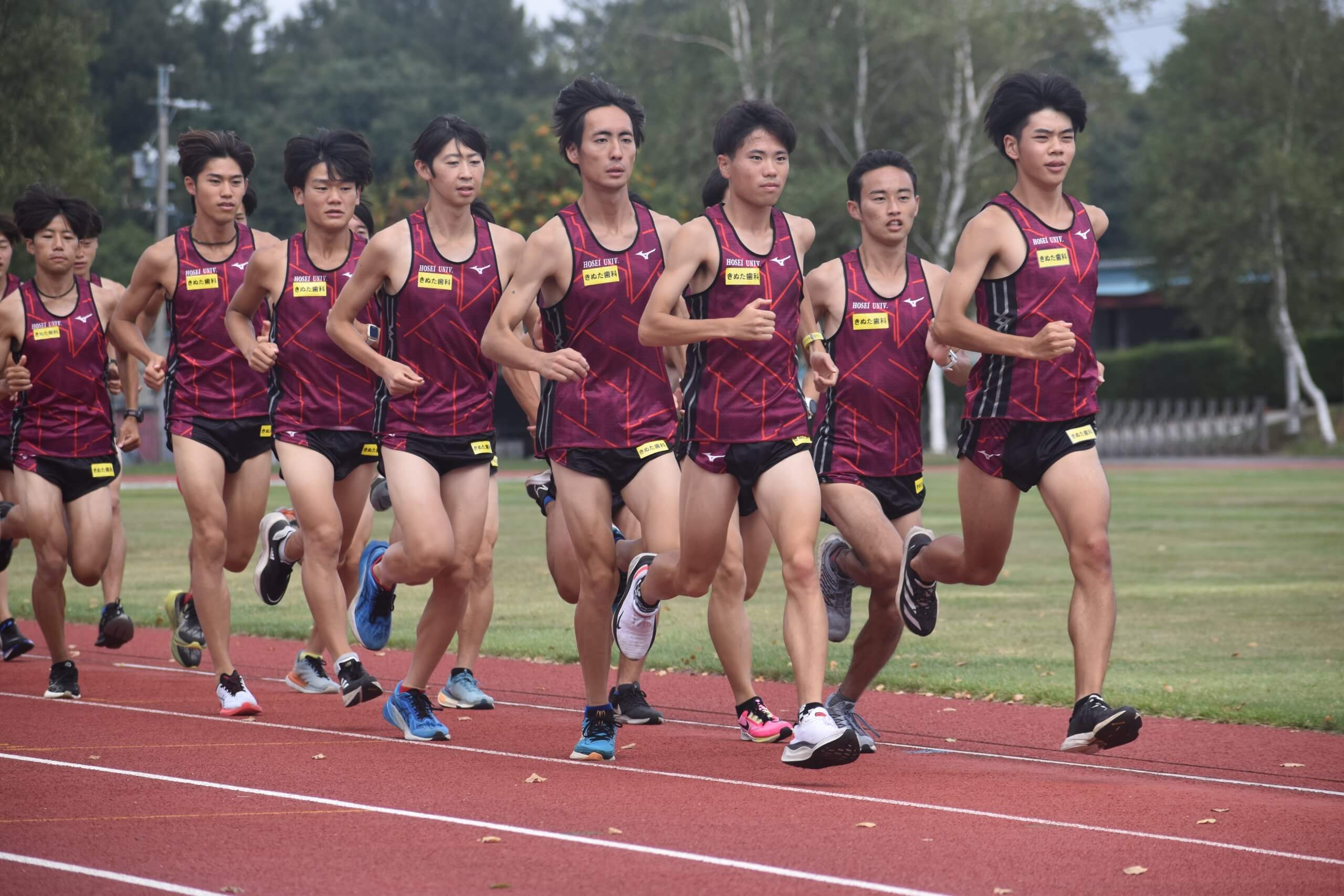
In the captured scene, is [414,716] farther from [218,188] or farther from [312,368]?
[218,188]

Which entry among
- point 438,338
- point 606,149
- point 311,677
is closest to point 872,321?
point 606,149

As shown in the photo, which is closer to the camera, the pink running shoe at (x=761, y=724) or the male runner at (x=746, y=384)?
the male runner at (x=746, y=384)

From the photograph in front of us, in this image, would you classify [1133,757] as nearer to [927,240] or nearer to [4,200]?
A: [4,200]

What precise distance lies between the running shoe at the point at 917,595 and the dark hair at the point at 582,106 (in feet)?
6.99

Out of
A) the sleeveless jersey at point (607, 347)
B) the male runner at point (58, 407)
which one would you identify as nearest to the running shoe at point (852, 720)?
the sleeveless jersey at point (607, 347)

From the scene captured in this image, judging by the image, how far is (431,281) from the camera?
8055mm

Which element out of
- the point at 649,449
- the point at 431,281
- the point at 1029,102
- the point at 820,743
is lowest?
the point at 820,743

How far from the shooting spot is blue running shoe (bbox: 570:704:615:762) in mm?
7602

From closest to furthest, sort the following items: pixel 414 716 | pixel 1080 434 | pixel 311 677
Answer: pixel 1080 434
pixel 414 716
pixel 311 677

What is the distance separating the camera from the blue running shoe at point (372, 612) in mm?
9008

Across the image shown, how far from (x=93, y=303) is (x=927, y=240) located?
3862 cm

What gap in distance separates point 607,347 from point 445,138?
4.48 ft

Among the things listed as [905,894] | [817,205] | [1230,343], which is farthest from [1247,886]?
[1230,343]

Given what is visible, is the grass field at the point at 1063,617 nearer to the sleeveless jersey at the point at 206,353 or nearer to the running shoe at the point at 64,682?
the running shoe at the point at 64,682
